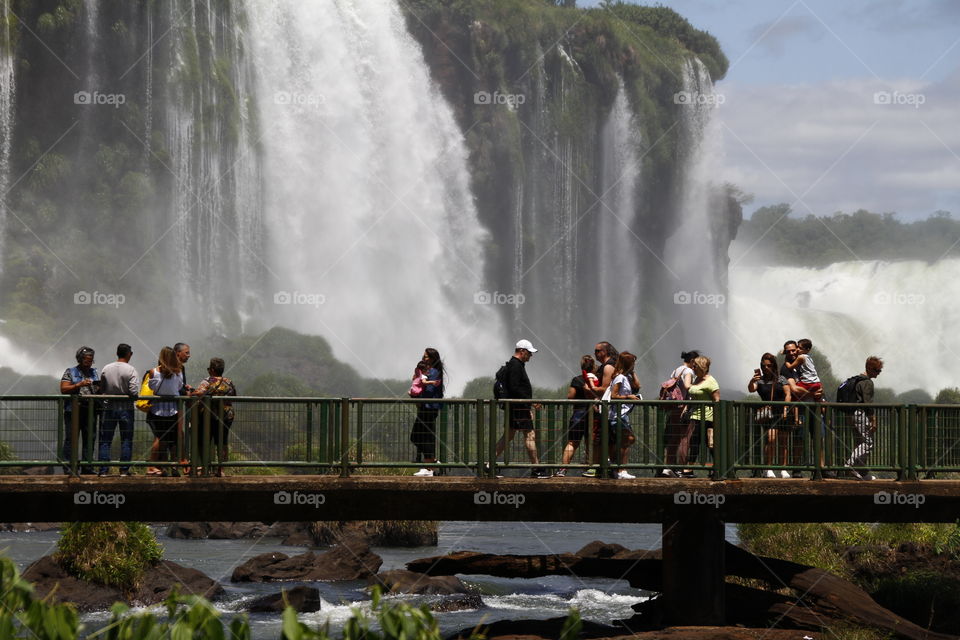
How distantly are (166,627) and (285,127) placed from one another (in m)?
73.1

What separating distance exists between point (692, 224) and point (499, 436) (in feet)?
287

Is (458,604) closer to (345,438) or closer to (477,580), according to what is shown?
(477,580)

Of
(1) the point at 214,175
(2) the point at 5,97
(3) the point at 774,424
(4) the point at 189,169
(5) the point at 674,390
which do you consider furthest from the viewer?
(4) the point at 189,169

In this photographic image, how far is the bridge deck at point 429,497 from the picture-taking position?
17125 millimetres

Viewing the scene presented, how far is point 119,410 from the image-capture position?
17.2 m

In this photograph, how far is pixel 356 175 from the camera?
261 feet

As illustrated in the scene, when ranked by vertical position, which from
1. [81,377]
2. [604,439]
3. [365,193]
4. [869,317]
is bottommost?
[604,439]

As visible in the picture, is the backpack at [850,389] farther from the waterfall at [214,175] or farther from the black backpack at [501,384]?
the waterfall at [214,175]

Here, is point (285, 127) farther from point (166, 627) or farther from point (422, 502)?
point (166, 627)

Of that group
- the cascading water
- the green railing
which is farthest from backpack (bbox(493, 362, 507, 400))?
the cascading water

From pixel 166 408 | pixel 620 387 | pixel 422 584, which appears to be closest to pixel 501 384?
pixel 620 387

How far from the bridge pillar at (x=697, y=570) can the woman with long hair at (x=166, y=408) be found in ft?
21.2

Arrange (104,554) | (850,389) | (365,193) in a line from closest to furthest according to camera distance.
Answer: (850,389) → (104,554) → (365,193)

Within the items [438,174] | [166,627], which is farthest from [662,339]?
[166,627]
